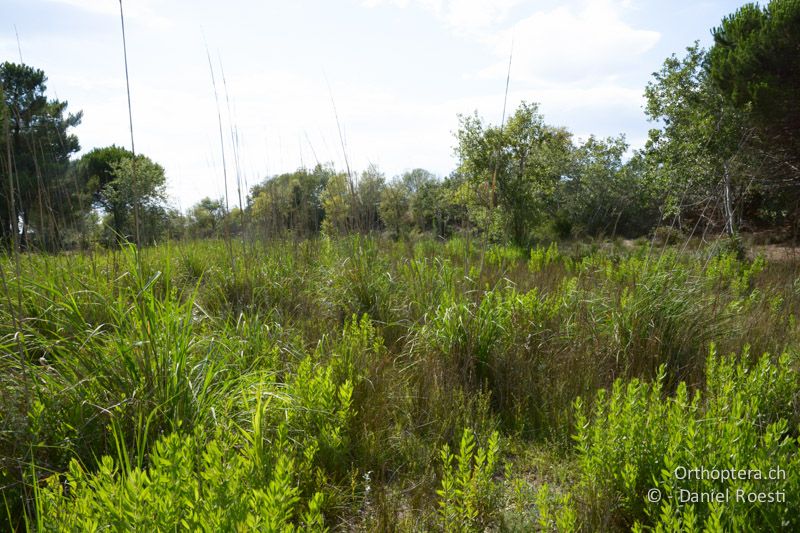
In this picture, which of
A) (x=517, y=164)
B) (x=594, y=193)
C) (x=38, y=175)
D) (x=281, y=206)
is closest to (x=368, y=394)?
(x=38, y=175)

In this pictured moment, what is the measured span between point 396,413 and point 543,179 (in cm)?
1286

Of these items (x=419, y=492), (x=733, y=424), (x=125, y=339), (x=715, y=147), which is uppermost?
(x=715, y=147)

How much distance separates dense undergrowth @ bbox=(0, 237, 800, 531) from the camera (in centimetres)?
158

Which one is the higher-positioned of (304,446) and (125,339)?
(125,339)

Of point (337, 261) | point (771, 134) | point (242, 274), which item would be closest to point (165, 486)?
point (242, 274)

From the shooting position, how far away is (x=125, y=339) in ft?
7.23

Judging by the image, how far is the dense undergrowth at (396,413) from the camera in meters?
1.58

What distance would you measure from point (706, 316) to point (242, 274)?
394 cm

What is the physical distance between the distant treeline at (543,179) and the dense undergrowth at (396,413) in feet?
2.37

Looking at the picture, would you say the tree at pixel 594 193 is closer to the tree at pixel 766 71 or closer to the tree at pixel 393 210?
the tree at pixel 766 71

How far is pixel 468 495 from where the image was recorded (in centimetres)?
174

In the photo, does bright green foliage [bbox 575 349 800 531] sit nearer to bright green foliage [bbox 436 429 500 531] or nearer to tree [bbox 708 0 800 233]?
bright green foliage [bbox 436 429 500 531]

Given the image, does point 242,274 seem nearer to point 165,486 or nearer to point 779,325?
point 165,486

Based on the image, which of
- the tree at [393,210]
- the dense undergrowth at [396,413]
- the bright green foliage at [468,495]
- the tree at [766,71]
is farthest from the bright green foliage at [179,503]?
the tree at [766,71]
